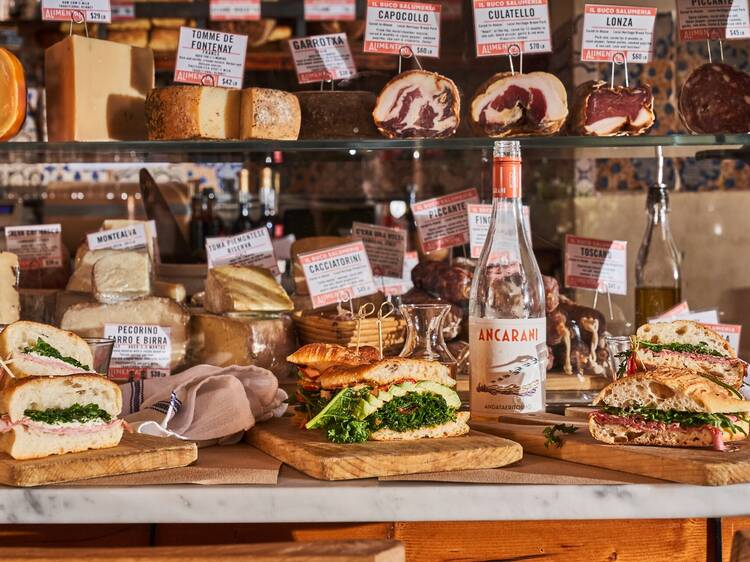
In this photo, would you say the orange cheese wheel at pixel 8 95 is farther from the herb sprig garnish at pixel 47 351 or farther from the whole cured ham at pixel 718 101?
the whole cured ham at pixel 718 101

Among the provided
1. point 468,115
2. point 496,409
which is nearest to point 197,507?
point 496,409

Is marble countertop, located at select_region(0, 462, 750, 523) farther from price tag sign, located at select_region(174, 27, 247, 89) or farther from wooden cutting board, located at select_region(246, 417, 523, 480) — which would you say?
price tag sign, located at select_region(174, 27, 247, 89)

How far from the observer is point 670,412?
1.75 m

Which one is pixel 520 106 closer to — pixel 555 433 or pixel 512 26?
pixel 512 26

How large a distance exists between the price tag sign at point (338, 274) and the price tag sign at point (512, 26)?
22.7 inches

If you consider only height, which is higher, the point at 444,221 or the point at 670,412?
the point at 444,221

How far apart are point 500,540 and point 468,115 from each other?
3.26 feet

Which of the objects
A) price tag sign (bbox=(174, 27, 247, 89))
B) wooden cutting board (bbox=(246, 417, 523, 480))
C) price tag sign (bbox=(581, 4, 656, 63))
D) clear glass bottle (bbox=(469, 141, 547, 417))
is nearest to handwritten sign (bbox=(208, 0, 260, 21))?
price tag sign (bbox=(174, 27, 247, 89))

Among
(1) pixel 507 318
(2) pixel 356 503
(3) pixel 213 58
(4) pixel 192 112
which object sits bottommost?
(2) pixel 356 503

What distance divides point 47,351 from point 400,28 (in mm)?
1119

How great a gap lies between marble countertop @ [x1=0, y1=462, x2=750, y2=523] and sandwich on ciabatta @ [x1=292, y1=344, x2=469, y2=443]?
173 millimetres

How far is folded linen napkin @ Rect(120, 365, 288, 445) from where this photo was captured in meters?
1.89

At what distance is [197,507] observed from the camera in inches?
62.9

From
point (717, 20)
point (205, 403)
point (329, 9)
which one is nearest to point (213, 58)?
point (205, 403)
